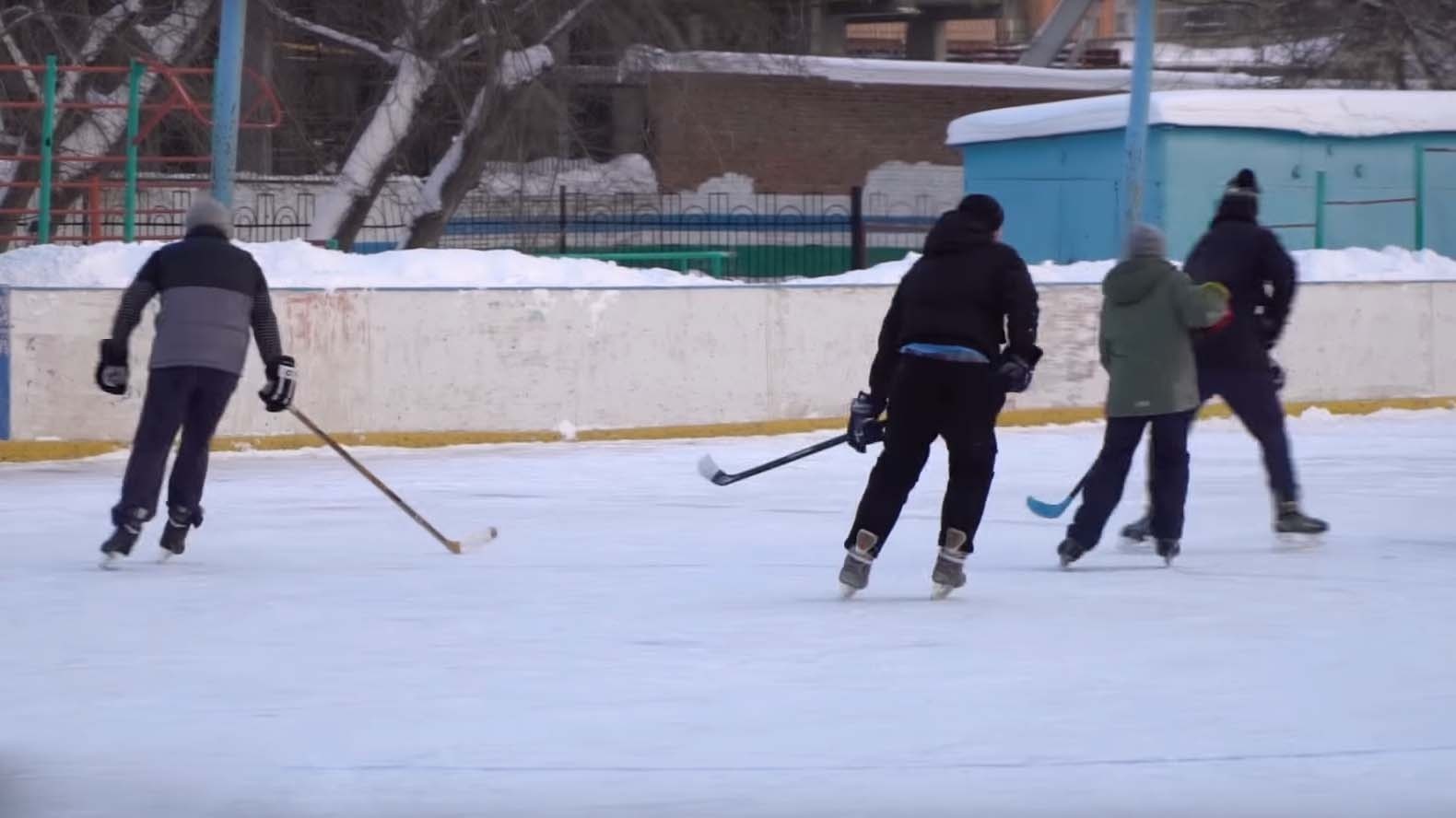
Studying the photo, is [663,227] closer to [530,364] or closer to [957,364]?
[530,364]

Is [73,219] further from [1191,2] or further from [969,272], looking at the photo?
[969,272]

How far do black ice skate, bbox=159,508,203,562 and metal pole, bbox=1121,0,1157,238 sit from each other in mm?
10612

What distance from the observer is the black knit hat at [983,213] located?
7.63m

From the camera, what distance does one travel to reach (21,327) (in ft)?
44.0

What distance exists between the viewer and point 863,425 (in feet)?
26.3

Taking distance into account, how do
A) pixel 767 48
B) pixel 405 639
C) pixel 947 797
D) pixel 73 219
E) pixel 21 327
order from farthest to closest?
pixel 767 48
pixel 73 219
pixel 21 327
pixel 405 639
pixel 947 797

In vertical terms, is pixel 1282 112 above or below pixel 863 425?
above

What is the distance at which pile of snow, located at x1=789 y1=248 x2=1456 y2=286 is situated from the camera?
1684 cm

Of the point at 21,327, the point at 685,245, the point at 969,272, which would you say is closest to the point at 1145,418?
the point at 969,272

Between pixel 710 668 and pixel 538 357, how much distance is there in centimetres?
808

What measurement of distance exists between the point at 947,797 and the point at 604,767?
85 cm

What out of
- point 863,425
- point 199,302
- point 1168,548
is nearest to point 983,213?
point 863,425

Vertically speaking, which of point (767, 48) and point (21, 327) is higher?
point (767, 48)

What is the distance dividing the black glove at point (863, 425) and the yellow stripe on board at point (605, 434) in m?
6.61
